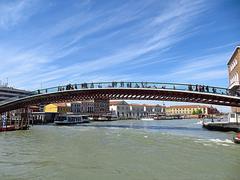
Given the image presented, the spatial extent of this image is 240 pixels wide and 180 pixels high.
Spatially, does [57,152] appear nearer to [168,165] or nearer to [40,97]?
[168,165]

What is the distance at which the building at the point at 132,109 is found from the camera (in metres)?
167

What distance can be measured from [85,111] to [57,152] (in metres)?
127

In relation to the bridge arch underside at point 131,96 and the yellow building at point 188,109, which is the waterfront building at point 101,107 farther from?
the bridge arch underside at point 131,96

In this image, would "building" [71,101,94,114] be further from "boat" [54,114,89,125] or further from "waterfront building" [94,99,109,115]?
"boat" [54,114,89,125]

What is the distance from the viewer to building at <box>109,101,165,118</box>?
167 m

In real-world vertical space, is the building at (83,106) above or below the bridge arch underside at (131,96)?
above

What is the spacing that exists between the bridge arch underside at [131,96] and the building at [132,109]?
109 m

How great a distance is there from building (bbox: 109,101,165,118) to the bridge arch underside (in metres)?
109

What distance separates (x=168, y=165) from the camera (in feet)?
50.3

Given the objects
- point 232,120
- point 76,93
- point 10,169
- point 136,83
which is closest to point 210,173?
point 10,169

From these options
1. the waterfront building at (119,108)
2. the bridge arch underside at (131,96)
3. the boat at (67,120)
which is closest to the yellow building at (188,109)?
the waterfront building at (119,108)

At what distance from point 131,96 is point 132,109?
437 feet

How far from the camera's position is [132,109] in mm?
178000

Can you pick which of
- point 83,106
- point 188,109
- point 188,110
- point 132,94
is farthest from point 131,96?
point 188,109
